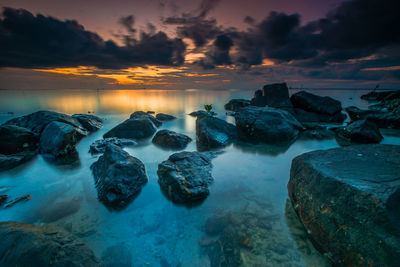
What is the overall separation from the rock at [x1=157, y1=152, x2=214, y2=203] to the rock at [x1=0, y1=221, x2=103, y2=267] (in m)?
2.45

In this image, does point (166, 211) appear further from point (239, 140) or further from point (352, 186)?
point (239, 140)

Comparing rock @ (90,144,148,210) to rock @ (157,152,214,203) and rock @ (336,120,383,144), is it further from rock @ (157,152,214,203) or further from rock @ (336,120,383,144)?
rock @ (336,120,383,144)

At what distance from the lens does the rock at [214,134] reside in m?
10.0

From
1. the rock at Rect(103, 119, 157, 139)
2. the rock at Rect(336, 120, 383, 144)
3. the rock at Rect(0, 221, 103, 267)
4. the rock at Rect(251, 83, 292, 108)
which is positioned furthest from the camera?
the rock at Rect(251, 83, 292, 108)

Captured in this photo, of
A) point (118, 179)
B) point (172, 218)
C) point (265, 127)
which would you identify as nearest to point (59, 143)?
point (118, 179)

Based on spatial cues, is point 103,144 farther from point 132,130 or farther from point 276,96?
point 276,96

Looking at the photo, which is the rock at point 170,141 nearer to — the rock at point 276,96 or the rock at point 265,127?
the rock at point 265,127

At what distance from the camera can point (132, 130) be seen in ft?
38.9

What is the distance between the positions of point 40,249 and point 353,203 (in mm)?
5234

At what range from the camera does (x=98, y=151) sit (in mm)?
8938

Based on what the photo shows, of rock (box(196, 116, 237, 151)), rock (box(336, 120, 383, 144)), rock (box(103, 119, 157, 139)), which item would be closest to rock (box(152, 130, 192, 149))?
rock (box(196, 116, 237, 151))

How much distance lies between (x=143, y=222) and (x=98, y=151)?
20.9 feet

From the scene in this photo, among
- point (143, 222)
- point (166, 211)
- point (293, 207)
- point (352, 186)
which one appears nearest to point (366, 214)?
point (352, 186)

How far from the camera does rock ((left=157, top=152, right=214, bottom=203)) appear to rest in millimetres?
4980
